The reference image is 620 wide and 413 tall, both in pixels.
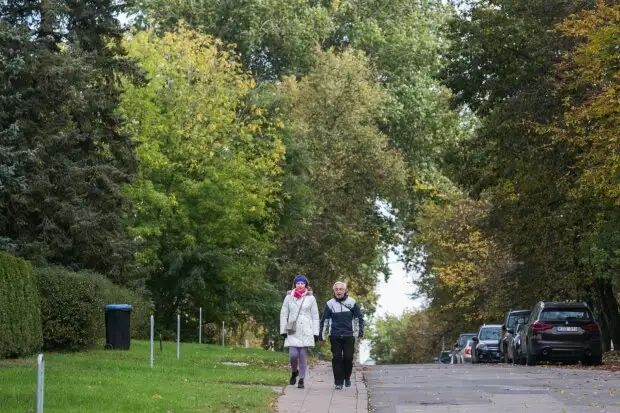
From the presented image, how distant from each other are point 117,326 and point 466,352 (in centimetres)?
2282

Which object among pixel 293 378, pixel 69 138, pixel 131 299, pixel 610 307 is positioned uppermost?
pixel 69 138

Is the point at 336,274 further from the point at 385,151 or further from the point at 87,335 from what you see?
the point at 87,335

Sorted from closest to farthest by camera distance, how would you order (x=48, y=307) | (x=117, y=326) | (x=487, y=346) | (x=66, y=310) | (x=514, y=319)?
1. (x=48, y=307)
2. (x=66, y=310)
3. (x=117, y=326)
4. (x=514, y=319)
5. (x=487, y=346)

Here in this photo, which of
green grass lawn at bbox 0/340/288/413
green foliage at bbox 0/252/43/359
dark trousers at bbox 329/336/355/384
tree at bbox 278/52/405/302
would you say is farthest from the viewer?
tree at bbox 278/52/405/302

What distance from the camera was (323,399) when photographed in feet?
64.6

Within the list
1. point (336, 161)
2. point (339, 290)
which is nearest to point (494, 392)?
point (339, 290)

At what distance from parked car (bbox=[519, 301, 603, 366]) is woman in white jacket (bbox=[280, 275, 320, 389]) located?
15307mm

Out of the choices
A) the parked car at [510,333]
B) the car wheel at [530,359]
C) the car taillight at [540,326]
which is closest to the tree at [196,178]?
the parked car at [510,333]

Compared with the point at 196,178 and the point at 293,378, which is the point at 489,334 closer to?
the point at 196,178

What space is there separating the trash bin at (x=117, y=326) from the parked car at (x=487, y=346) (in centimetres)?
1876

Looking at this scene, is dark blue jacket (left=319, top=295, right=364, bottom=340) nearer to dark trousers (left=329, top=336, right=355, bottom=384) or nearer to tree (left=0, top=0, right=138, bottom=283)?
dark trousers (left=329, top=336, right=355, bottom=384)

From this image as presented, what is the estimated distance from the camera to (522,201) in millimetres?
42562

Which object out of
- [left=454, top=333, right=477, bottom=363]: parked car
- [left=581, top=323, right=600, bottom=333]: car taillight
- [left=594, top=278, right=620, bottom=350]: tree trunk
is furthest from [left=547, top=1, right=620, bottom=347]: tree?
[left=454, top=333, right=477, bottom=363]: parked car

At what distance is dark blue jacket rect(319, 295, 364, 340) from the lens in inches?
874
